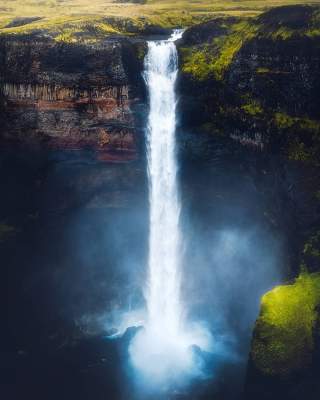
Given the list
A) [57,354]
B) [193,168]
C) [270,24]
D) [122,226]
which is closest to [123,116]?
[193,168]

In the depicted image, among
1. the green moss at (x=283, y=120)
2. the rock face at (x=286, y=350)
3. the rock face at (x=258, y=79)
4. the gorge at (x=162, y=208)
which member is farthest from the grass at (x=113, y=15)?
the rock face at (x=286, y=350)

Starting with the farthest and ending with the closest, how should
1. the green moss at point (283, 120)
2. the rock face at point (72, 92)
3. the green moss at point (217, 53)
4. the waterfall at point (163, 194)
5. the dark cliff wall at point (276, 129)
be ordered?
the waterfall at point (163, 194)
the rock face at point (72, 92)
the green moss at point (217, 53)
the green moss at point (283, 120)
the dark cliff wall at point (276, 129)

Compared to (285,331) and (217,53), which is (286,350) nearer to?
(285,331)

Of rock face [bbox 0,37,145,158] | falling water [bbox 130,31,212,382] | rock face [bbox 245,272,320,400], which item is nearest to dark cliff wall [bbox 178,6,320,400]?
rock face [bbox 245,272,320,400]

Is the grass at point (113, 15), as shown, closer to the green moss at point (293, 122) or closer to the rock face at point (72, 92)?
the rock face at point (72, 92)

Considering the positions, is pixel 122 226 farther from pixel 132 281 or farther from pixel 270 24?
pixel 270 24

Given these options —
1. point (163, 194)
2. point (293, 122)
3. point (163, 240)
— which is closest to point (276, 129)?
point (293, 122)
